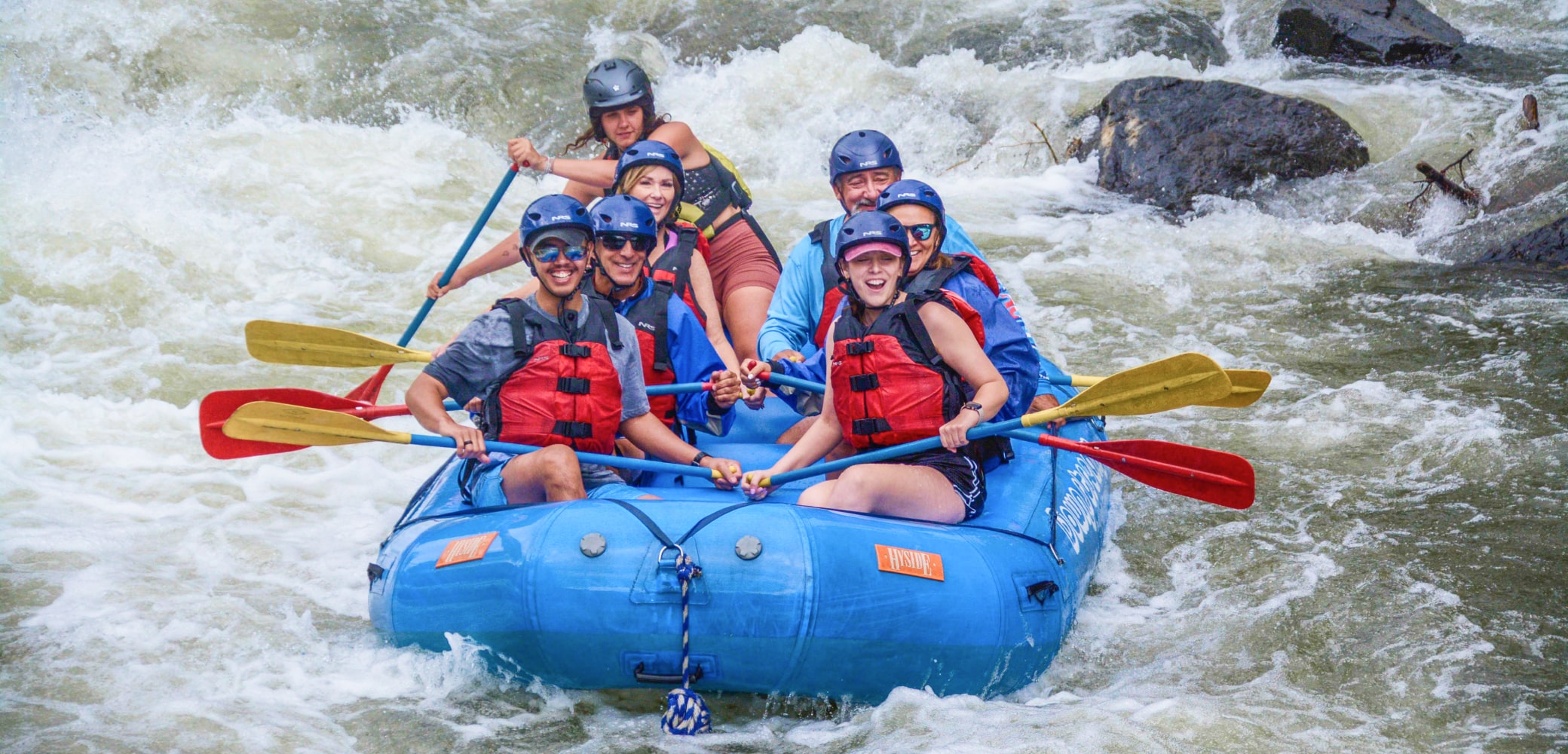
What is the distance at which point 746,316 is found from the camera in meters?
4.88

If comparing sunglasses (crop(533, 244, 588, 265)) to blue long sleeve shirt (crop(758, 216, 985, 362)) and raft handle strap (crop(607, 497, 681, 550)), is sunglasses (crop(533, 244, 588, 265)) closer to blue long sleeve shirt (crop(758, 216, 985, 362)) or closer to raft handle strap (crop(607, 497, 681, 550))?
raft handle strap (crop(607, 497, 681, 550))

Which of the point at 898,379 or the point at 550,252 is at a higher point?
the point at 550,252

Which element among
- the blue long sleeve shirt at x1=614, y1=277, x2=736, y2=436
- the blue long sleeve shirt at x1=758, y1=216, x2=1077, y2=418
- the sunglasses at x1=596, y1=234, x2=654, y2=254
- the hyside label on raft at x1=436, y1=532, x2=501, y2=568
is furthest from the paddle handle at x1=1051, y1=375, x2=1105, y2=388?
the hyside label on raft at x1=436, y1=532, x2=501, y2=568

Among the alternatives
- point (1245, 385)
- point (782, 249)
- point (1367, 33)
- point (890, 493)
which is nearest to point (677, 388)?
point (890, 493)

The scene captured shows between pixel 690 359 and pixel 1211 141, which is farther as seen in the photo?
pixel 1211 141

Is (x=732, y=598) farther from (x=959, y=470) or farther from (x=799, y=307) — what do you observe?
(x=799, y=307)

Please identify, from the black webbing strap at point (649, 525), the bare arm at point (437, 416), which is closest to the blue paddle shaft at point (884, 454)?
the black webbing strap at point (649, 525)

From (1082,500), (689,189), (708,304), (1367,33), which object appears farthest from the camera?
(1367,33)

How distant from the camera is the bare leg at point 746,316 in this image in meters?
4.85

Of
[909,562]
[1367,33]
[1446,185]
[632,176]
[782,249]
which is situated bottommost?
[909,562]

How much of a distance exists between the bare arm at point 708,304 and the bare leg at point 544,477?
1.07 metres

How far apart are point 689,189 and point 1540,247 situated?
5.11m

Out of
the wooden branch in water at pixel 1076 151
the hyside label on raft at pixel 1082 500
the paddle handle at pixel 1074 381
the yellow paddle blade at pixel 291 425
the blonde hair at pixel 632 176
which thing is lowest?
the hyside label on raft at pixel 1082 500

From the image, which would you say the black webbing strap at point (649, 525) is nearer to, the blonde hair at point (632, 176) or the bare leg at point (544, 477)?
the bare leg at point (544, 477)
